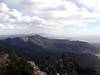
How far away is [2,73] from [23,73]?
11722 mm

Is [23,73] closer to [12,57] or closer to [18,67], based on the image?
[18,67]

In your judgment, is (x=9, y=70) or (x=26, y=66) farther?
(x=26, y=66)

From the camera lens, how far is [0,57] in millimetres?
115250

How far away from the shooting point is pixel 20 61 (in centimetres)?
12394

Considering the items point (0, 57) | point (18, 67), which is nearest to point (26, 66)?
point (18, 67)

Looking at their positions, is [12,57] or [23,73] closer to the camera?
[23,73]

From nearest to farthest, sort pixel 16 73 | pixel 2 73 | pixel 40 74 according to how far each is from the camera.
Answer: pixel 2 73 → pixel 16 73 → pixel 40 74

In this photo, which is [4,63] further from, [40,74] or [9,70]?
[40,74]

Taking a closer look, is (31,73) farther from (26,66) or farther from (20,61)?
(20,61)

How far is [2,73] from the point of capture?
342 feet

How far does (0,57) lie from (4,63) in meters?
4.47

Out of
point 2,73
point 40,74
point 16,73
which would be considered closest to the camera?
point 2,73

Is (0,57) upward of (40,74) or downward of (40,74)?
upward

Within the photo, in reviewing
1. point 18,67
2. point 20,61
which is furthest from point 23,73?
point 20,61
